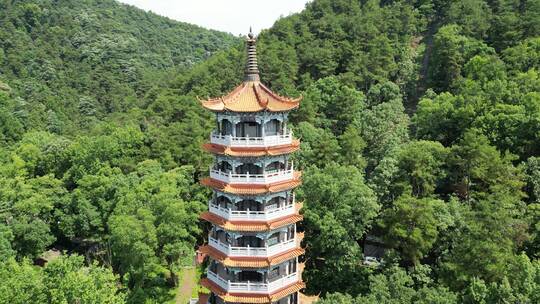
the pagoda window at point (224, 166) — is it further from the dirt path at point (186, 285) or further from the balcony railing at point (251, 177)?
the dirt path at point (186, 285)

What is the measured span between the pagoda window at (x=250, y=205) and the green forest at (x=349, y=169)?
23.5 ft

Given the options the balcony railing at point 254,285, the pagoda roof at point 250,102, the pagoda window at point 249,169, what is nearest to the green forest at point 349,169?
the balcony railing at point 254,285

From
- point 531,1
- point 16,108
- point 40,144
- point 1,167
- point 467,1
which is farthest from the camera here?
point 16,108

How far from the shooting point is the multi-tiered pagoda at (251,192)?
27.4m

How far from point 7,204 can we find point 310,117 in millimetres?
35160

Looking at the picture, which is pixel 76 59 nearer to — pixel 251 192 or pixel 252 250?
pixel 251 192

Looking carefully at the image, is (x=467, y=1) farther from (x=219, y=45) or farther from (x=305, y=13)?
(x=219, y=45)

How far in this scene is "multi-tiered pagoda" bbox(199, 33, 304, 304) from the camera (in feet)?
90.0

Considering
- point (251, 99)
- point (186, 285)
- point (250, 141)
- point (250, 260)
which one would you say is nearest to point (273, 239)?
point (250, 260)

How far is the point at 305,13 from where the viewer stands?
9969 centimetres

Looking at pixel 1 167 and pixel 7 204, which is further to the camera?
pixel 1 167

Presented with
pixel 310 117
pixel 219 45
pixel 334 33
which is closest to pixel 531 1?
pixel 334 33

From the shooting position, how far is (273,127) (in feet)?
94.7

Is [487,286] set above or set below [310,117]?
below
